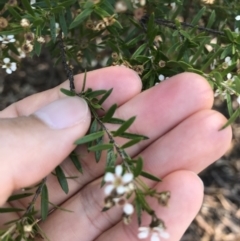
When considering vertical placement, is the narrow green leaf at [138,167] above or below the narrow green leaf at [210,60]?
below

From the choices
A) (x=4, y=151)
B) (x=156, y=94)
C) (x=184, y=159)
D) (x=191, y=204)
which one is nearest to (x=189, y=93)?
(x=156, y=94)

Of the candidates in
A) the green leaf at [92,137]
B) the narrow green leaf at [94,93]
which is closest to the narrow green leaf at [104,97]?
A: the narrow green leaf at [94,93]

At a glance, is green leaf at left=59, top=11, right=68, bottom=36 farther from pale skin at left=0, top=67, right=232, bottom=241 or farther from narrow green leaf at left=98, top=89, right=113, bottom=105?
narrow green leaf at left=98, top=89, right=113, bottom=105

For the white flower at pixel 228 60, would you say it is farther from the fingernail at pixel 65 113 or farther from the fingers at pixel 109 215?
the fingernail at pixel 65 113

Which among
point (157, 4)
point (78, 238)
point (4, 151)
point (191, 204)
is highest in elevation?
point (157, 4)

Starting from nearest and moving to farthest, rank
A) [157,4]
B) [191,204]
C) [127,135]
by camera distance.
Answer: [127,135] → [191,204] → [157,4]

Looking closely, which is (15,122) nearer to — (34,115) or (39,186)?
(34,115)

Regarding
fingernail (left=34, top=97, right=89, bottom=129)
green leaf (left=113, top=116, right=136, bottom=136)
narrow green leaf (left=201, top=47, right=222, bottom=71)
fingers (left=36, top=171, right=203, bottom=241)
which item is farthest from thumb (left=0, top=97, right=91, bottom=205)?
narrow green leaf (left=201, top=47, right=222, bottom=71)
